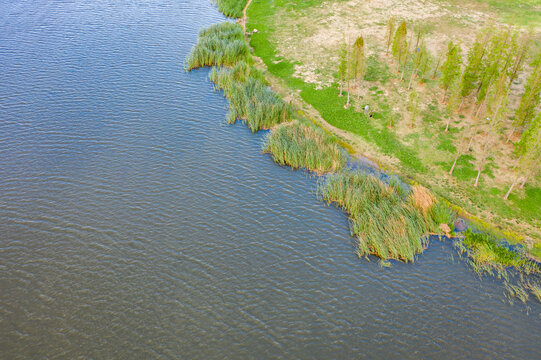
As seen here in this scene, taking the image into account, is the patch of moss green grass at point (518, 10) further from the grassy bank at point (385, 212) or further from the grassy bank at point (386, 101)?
the grassy bank at point (385, 212)

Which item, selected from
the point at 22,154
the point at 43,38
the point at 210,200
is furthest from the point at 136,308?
the point at 43,38

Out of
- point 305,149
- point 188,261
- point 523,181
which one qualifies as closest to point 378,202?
point 305,149

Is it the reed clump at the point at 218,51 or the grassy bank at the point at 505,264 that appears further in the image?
the reed clump at the point at 218,51

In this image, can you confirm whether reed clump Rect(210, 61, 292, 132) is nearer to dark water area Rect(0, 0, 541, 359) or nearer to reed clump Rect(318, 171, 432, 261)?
dark water area Rect(0, 0, 541, 359)

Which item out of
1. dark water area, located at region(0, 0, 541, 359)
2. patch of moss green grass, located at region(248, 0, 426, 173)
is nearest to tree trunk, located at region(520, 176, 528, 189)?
patch of moss green grass, located at region(248, 0, 426, 173)

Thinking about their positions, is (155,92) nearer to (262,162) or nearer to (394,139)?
(262,162)

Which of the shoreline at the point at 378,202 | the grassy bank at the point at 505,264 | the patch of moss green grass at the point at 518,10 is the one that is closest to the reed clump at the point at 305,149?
the shoreline at the point at 378,202

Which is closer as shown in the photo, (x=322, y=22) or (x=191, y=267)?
(x=191, y=267)
